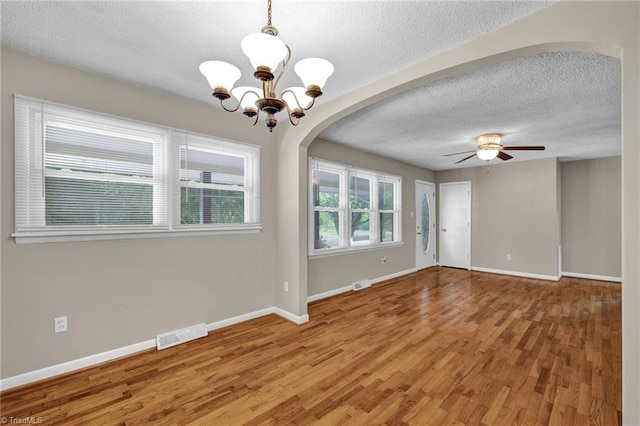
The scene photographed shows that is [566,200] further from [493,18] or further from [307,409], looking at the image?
[307,409]

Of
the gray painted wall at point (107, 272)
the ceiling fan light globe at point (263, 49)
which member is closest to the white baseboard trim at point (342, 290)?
the gray painted wall at point (107, 272)

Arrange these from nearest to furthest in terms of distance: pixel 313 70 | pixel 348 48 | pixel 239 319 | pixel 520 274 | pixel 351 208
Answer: pixel 313 70
pixel 348 48
pixel 239 319
pixel 351 208
pixel 520 274

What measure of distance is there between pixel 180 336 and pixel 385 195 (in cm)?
424

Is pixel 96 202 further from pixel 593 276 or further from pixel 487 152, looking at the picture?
pixel 593 276

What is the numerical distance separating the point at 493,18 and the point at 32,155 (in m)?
3.38

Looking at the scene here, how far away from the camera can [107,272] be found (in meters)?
2.46

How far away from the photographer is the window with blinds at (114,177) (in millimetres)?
2152

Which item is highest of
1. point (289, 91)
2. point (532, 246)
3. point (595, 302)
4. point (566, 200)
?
point (289, 91)

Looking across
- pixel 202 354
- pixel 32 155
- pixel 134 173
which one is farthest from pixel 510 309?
pixel 32 155

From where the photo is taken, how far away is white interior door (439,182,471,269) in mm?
6566

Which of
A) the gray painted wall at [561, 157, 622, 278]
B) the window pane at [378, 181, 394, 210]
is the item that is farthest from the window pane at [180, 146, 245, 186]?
the gray painted wall at [561, 157, 622, 278]

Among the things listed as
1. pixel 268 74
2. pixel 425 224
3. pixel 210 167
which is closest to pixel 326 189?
pixel 210 167

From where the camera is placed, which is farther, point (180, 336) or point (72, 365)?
point (180, 336)

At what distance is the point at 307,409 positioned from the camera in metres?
1.88
